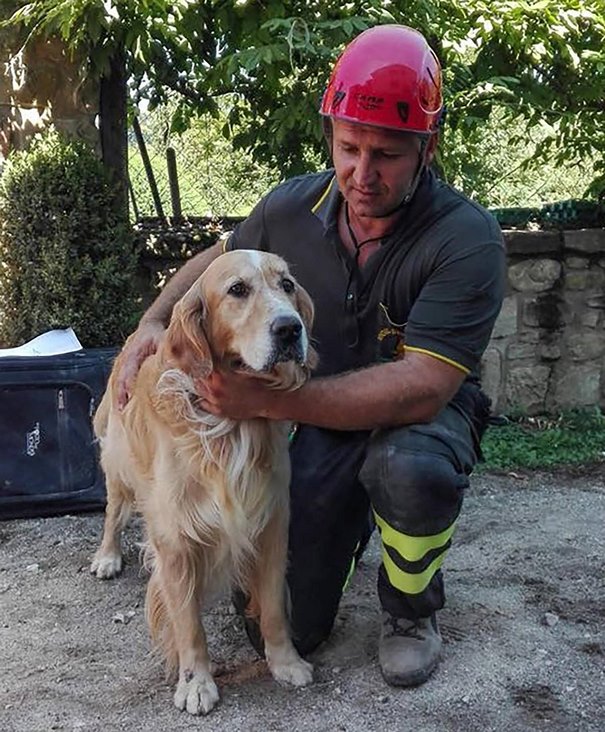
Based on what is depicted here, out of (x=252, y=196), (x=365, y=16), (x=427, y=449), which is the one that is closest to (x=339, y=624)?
(x=427, y=449)

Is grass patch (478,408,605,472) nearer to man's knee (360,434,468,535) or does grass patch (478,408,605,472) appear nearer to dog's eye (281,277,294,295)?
man's knee (360,434,468,535)

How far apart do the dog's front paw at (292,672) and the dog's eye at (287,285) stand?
1.09 meters

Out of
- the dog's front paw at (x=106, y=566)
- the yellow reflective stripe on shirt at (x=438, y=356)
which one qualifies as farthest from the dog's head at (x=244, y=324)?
the dog's front paw at (x=106, y=566)

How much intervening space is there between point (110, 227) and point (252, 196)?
7.07 ft

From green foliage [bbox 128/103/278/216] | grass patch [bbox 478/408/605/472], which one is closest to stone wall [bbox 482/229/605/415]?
grass patch [bbox 478/408/605/472]

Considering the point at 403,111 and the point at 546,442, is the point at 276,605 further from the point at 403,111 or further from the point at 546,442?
the point at 546,442

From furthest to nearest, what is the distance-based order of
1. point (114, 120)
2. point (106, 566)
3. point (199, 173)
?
1. point (199, 173)
2. point (114, 120)
3. point (106, 566)

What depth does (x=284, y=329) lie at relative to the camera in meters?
2.38

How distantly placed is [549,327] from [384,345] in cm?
315

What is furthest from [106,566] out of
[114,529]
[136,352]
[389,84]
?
[389,84]

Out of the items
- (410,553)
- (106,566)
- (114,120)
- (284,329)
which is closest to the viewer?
(284,329)

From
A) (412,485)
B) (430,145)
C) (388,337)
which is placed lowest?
(412,485)

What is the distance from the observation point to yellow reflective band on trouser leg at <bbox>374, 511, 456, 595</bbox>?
2703 millimetres

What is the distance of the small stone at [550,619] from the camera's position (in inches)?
122
